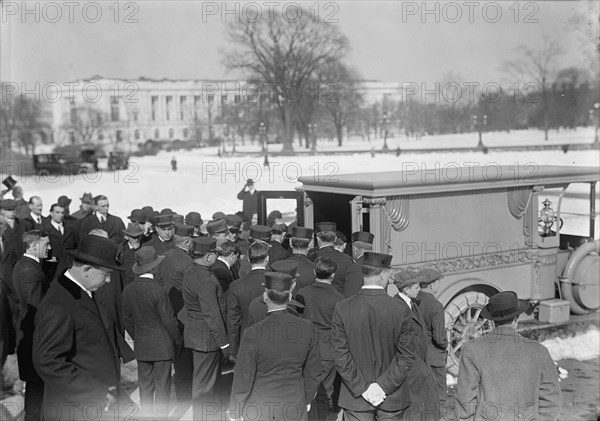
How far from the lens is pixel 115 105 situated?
6181 cm

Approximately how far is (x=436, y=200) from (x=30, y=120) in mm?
46072

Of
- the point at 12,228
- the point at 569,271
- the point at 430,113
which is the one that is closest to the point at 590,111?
the point at 430,113

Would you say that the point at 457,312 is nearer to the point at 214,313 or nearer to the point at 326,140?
the point at 214,313

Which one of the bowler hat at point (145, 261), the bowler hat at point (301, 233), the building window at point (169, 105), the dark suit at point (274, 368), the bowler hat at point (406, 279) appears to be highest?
the building window at point (169, 105)

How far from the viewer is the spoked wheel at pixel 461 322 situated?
6.88m

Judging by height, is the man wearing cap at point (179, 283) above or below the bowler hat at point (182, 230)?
below

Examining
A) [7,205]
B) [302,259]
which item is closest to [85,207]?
[7,205]

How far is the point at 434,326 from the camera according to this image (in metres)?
5.54

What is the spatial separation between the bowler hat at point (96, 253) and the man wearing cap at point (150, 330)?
1903 millimetres

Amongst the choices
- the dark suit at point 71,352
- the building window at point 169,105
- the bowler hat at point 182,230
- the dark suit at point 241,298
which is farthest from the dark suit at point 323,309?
the building window at point 169,105

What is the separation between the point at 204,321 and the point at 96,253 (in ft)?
7.74

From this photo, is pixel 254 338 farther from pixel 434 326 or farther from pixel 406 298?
pixel 434 326

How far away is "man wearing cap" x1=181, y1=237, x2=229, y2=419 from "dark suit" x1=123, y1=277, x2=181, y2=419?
0.26 meters

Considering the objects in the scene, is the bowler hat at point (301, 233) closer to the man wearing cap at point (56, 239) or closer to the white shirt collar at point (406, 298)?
the white shirt collar at point (406, 298)
